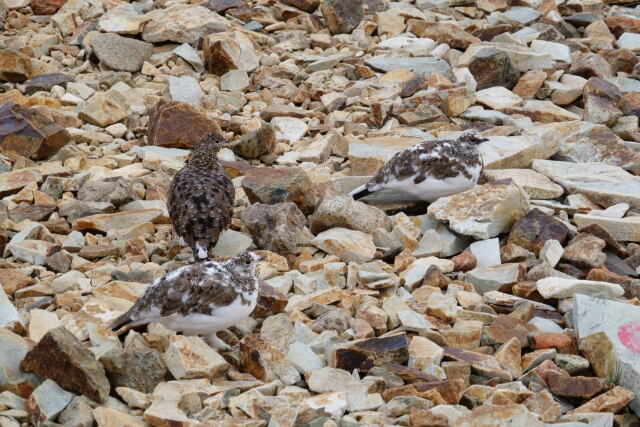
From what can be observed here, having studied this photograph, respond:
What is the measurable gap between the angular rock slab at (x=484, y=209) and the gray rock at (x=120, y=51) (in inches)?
238

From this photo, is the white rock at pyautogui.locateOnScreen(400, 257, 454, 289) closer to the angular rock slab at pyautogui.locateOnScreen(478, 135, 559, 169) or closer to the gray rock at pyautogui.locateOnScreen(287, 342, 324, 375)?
the gray rock at pyautogui.locateOnScreen(287, 342, 324, 375)

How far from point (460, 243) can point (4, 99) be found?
6398 millimetres

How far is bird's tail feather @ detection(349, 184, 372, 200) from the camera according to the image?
8.82 m

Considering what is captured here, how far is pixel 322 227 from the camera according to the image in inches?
318

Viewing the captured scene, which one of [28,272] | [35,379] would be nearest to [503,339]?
[35,379]

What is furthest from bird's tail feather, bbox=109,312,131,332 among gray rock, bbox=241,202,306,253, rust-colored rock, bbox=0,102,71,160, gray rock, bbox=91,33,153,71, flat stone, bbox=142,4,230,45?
flat stone, bbox=142,4,230,45

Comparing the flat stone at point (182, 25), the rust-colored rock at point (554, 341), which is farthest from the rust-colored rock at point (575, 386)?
the flat stone at point (182, 25)

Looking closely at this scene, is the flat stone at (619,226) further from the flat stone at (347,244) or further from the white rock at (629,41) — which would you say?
the white rock at (629,41)

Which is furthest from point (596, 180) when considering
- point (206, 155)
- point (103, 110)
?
point (103, 110)

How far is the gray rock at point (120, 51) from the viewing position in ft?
41.5

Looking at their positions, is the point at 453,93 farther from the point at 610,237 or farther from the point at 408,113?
the point at 610,237

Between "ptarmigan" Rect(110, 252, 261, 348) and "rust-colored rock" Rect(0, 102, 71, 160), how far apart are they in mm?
4636

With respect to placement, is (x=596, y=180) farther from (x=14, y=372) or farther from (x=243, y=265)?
(x=14, y=372)

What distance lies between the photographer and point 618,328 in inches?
232
